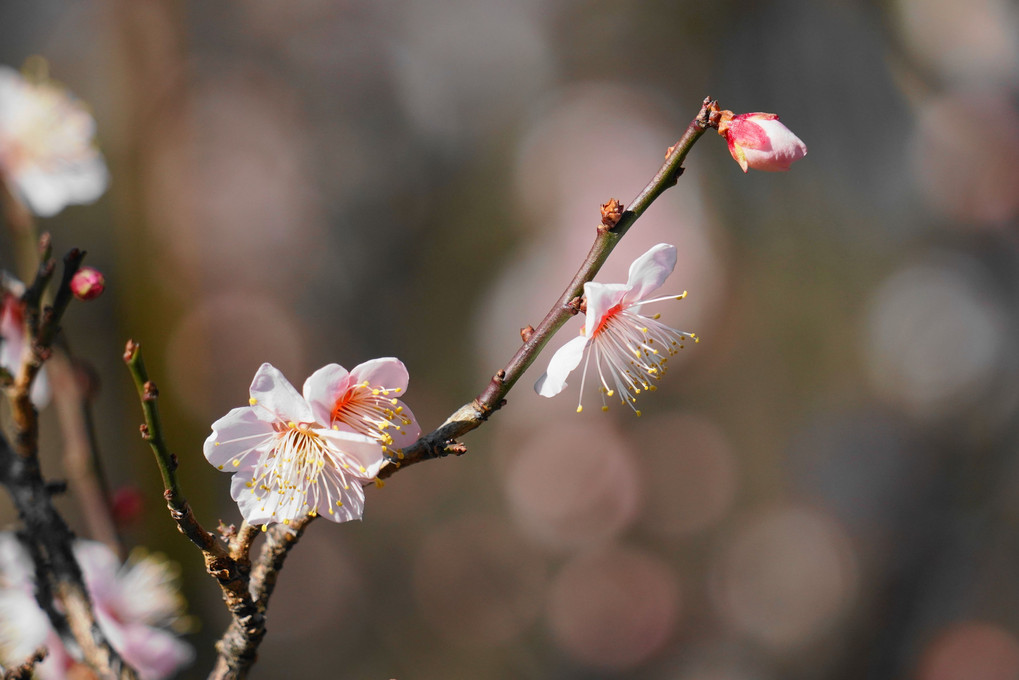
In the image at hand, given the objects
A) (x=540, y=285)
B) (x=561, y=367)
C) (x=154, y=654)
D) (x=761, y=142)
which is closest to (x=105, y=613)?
(x=154, y=654)

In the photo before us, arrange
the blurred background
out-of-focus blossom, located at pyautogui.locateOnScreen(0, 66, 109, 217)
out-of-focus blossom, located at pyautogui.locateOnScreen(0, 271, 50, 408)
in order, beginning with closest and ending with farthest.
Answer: out-of-focus blossom, located at pyautogui.locateOnScreen(0, 271, 50, 408)
out-of-focus blossom, located at pyautogui.locateOnScreen(0, 66, 109, 217)
the blurred background

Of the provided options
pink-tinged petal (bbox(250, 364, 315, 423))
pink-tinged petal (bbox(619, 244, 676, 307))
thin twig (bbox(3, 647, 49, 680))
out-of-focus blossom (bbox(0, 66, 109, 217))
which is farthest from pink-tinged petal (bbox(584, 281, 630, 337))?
out-of-focus blossom (bbox(0, 66, 109, 217))

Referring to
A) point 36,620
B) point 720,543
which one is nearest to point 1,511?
point 36,620

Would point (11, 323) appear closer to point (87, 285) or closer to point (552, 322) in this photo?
point (87, 285)

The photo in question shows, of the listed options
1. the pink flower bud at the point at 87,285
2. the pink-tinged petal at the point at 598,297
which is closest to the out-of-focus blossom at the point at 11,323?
the pink flower bud at the point at 87,285

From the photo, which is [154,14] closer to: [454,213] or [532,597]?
[454,213]

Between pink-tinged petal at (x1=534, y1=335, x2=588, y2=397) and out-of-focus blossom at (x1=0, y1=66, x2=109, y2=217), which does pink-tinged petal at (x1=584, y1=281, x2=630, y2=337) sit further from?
out-of-focus blossom at (x1=0, y1=66, x2=109, y2=217)

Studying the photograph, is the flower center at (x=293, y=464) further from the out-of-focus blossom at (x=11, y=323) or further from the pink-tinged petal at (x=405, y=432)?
the out-of-focus blossom at (x=11, y=323)
